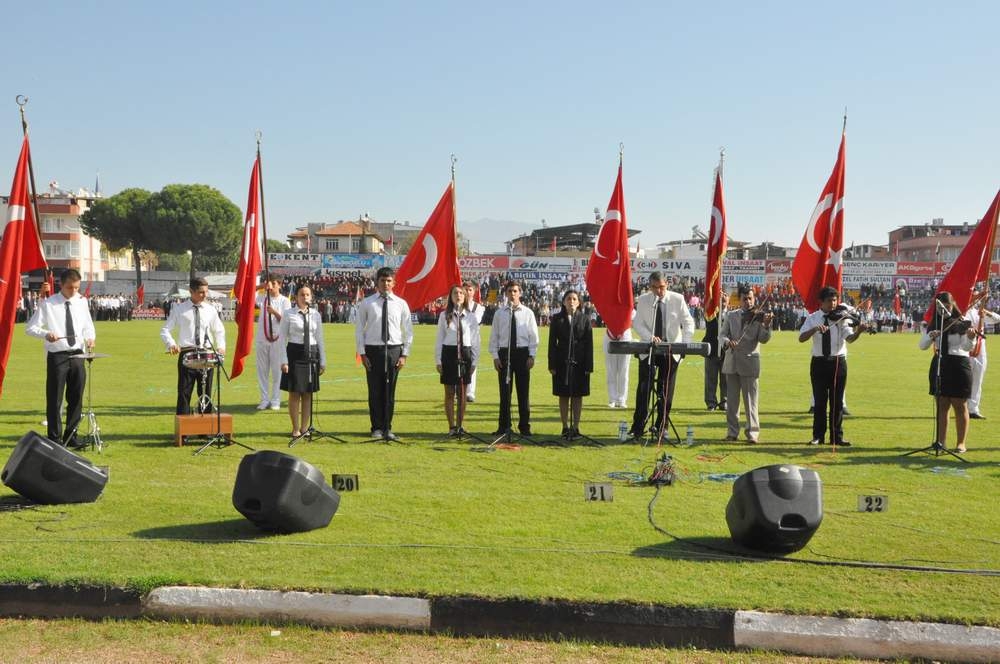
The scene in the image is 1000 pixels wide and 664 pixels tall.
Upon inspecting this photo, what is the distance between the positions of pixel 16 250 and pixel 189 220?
292 ft

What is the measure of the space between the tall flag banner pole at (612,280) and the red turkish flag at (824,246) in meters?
2.62

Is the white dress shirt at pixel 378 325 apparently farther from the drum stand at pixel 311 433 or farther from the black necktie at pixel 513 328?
the black necktie at pixel 513 328

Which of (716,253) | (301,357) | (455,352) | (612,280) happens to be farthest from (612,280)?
(301,357)

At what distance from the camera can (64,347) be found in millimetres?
11492

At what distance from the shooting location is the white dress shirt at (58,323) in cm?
1141

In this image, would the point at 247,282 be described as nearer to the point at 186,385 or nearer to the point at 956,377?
the point at 186,385

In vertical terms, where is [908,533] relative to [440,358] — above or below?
below

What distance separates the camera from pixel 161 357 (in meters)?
28.6

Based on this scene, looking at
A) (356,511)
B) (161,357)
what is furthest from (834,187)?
(161,357)

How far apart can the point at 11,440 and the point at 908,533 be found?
11.1m

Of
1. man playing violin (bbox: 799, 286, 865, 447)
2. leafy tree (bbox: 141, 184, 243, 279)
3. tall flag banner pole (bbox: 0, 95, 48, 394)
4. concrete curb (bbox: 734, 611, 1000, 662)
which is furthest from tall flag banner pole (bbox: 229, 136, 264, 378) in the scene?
leafy tree (bbox: 141, 184, 243, 279)

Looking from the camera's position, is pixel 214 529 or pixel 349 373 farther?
pixel 349 373

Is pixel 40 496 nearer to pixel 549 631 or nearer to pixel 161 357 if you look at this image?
pixel 549 631

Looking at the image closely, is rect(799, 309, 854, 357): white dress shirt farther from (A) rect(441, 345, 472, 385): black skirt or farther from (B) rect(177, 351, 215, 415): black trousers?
(B) rect(177, 351, 215, 415): black trousers
